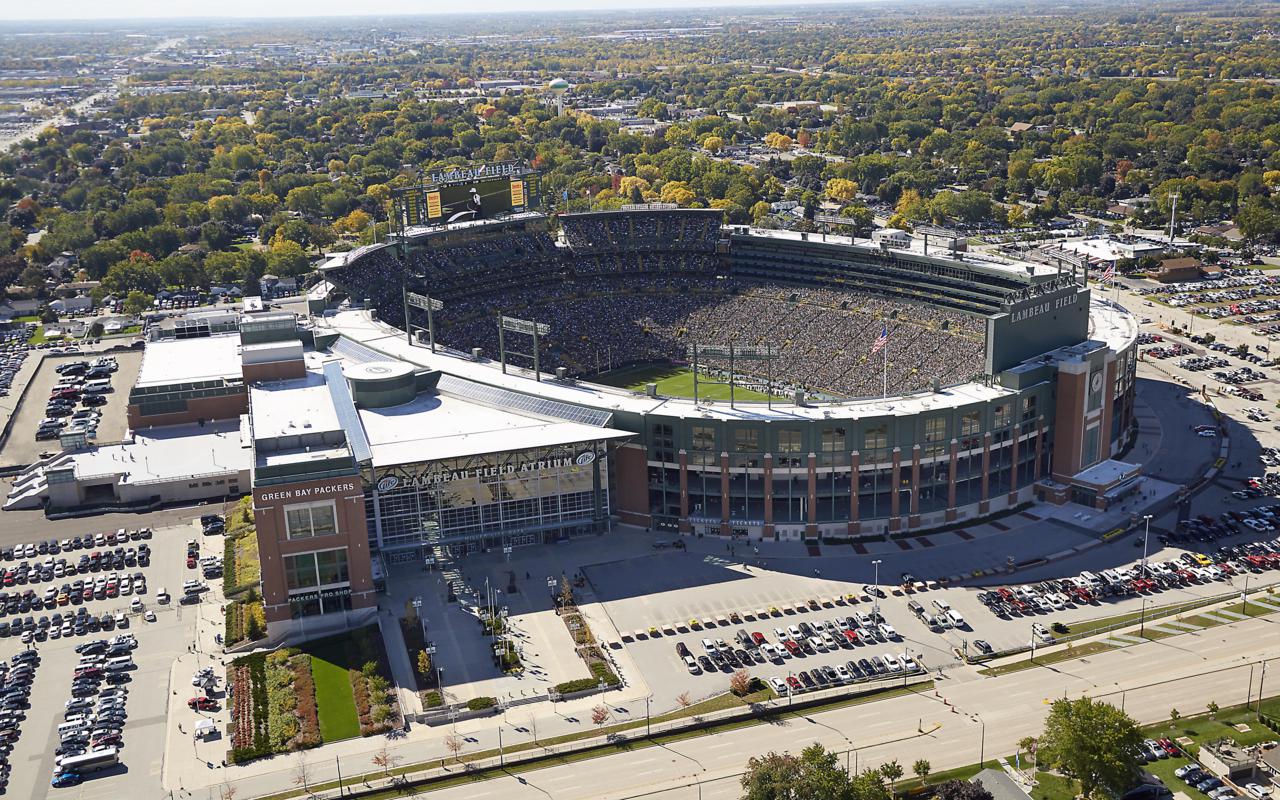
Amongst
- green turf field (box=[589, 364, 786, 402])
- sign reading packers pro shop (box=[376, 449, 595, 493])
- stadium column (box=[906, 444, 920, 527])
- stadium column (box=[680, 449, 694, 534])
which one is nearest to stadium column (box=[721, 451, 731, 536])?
stadium column (box=[680, 449, 694, 534])

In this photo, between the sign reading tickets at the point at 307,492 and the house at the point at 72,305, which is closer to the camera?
the sign reading tickets at the point at 307,492

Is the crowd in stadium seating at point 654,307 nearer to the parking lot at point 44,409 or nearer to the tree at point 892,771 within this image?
the parking lot at point 44,409

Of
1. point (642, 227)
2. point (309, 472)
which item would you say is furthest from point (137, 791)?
point (642, 227)

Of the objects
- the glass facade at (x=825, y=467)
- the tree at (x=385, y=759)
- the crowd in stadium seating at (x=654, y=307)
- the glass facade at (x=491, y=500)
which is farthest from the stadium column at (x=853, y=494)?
the tree at (x=385, y=759)

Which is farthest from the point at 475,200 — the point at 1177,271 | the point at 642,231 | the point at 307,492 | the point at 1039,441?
the point at 1177,271

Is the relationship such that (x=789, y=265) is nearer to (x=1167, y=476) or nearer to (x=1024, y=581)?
(x=1167, y=476)
